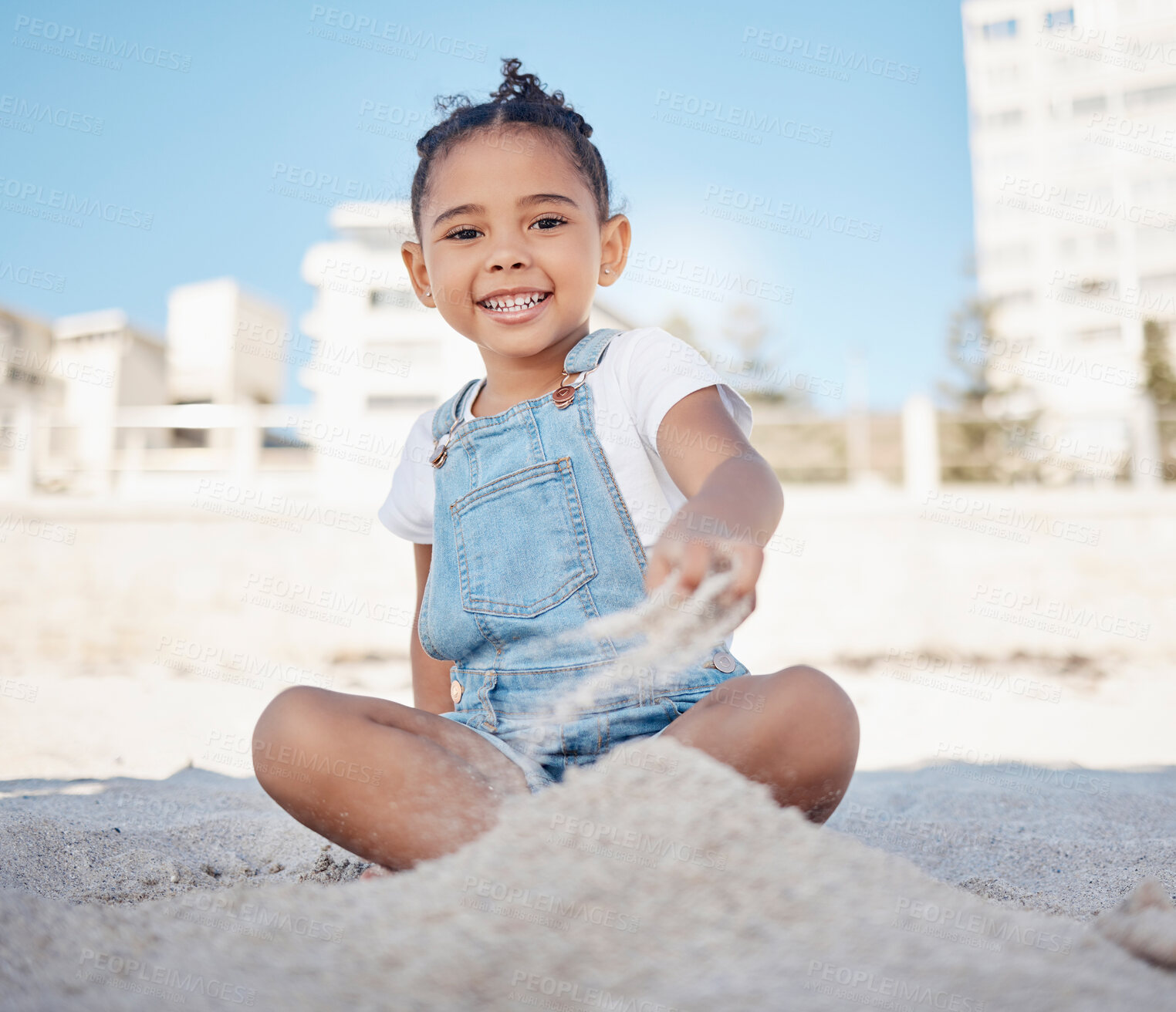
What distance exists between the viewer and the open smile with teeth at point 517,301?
1778 mm

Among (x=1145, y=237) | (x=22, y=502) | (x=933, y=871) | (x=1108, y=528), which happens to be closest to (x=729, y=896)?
(x=933, y=871)

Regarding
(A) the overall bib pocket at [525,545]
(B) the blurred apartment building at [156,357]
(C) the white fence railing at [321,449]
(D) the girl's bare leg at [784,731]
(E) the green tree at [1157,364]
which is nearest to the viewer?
Answer: (D) the girl's bare leg at [784,731]

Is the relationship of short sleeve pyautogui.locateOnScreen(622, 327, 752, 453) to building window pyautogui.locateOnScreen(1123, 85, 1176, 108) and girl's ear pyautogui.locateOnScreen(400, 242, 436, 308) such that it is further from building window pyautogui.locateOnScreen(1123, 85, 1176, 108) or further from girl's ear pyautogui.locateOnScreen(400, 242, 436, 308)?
building window pyautogui.locateOnScreen(1123, 85, 1176, 108)

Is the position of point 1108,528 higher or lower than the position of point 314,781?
lower

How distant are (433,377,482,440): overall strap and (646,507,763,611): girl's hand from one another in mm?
948

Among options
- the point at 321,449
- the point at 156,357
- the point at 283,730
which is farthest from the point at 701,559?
the point at 156,357

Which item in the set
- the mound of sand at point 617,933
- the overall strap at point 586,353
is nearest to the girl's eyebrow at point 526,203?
the overall strap at point 586,353

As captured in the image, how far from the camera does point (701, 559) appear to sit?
3.40ft

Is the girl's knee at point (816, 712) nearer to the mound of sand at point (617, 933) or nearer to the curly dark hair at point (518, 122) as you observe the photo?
the mound of sand at point (617, 933)

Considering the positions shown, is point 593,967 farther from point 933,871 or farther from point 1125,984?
point 933,871

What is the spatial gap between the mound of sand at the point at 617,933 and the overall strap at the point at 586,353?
0.89m

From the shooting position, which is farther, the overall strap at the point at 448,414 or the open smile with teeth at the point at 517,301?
the overall strap at the point at 448,414

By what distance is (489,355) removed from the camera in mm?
1931

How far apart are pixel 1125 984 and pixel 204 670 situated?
5629 millimetres
